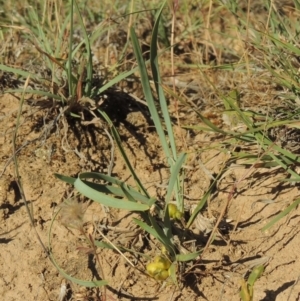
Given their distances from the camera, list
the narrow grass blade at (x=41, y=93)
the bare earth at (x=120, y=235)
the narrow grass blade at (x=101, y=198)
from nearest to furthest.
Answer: the narrow grass blade at (x=101, y=198), the bare earth at (x=120, y=235), the narrow grass blade at (x=41, y=93)

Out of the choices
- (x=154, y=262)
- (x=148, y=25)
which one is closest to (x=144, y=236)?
(x=154, y=262)

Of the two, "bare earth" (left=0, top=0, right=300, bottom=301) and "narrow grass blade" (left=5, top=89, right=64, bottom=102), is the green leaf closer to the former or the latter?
"bare earth" (left=0, top=0, right=300, bottom=301)

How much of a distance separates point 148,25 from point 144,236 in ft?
3.73

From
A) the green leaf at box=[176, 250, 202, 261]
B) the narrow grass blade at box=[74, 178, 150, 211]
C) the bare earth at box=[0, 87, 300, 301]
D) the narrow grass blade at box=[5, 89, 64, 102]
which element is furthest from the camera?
the narrow grass blade at box=[5, 89, 64, 102]

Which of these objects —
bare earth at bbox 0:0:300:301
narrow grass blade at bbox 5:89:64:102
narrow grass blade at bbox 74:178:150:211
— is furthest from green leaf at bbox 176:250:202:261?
narrow grass blade at bbox 5:89:64:102

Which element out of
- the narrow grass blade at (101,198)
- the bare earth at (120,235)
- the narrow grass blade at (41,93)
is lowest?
the bare earth at (120,235)

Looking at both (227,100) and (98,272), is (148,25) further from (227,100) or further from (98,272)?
(98,272)

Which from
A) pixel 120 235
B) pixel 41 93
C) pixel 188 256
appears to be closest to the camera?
pixel 188 256

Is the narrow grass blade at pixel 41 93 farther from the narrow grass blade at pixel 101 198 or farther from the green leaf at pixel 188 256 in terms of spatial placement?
the green leaf at pixel 188 256

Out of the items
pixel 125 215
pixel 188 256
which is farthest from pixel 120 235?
pixel 188 256

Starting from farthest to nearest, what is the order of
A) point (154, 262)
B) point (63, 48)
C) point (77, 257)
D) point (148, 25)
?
point (148, 25) < point (63, 48) < point (77, 257) < point (154, 262)

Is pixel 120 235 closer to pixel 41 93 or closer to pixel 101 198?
pixel 101 198

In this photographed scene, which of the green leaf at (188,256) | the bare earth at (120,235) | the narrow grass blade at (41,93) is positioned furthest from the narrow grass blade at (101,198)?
the narrow grass blade at (41,93)

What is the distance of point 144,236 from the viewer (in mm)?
1888
